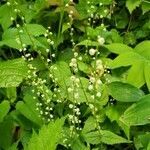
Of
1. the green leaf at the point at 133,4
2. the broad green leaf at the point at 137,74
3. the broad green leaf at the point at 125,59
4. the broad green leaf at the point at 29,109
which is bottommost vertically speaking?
the broad green leaf at the point at 29,109

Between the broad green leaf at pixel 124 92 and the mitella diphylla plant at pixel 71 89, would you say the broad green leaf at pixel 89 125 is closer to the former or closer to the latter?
the mitella diphylla plant at pixel 71 89

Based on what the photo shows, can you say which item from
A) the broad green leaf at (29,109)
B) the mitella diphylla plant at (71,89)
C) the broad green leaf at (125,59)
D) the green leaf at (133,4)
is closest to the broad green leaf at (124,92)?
the mitella diphylla plant at (71,89)

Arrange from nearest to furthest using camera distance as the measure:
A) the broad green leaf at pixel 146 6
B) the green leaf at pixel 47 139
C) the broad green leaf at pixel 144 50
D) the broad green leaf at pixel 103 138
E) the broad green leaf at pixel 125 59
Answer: the green leaf at pixel 47 139
the broad green leaf at pixel 103 138
the broad green leaf at pixel 125 59
the broad green leaf at pixel 144 50
the broad green leaf at pixel 146 6

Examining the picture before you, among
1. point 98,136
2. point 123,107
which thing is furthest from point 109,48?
point 98,136

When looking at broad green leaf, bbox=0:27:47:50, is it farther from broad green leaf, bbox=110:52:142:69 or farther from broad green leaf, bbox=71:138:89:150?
broad green leaf, bbox=71:138:89:150

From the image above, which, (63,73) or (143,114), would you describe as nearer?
(143,114)

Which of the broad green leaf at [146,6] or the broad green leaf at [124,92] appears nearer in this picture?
the broad green leaf at [124,92]

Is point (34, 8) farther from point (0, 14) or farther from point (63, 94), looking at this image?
point (63, 94)

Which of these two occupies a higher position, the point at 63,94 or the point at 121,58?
the point at 121,58
